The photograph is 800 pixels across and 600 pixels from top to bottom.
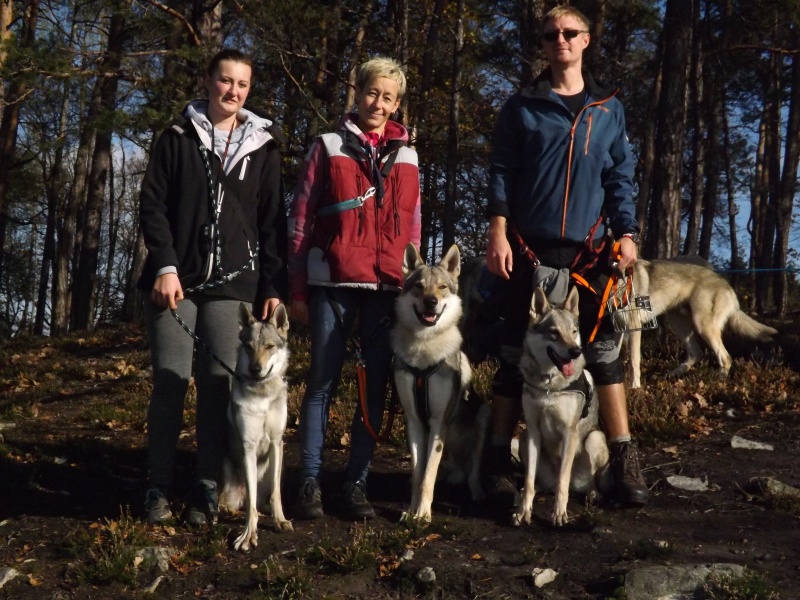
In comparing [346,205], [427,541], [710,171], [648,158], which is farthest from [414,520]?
[710,171]

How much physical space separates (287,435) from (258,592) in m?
3.37

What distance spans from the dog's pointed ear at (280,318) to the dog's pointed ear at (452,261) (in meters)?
1.02

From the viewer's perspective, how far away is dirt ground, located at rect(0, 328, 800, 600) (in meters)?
3.84

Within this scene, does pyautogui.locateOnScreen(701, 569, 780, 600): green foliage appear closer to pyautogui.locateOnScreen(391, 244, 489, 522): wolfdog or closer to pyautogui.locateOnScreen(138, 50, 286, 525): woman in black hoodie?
pyautogui.locateOnScreen(391, 244, 489, 522): wolfdog

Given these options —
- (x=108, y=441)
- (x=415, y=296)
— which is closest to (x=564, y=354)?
(x=415, y=296)

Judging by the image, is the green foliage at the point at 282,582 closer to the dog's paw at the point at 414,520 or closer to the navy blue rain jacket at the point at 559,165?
the dog's paw at the point at 414,520

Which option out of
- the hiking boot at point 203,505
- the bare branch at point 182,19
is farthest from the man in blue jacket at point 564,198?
the bare branch at point 182,19

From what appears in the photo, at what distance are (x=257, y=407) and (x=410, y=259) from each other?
1.27 meters

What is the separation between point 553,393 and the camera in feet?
14.8

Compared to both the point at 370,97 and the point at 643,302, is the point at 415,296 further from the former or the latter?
the point at 643,302

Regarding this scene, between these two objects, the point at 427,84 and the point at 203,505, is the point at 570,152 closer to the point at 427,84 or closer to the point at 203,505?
the point at 203,505

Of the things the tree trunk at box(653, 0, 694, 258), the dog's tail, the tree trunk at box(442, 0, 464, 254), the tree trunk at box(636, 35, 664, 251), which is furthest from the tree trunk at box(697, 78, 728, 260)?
the dog's tail

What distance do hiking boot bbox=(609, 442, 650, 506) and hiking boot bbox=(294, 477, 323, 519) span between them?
1846 mm

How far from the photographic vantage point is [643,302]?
5.45 m
